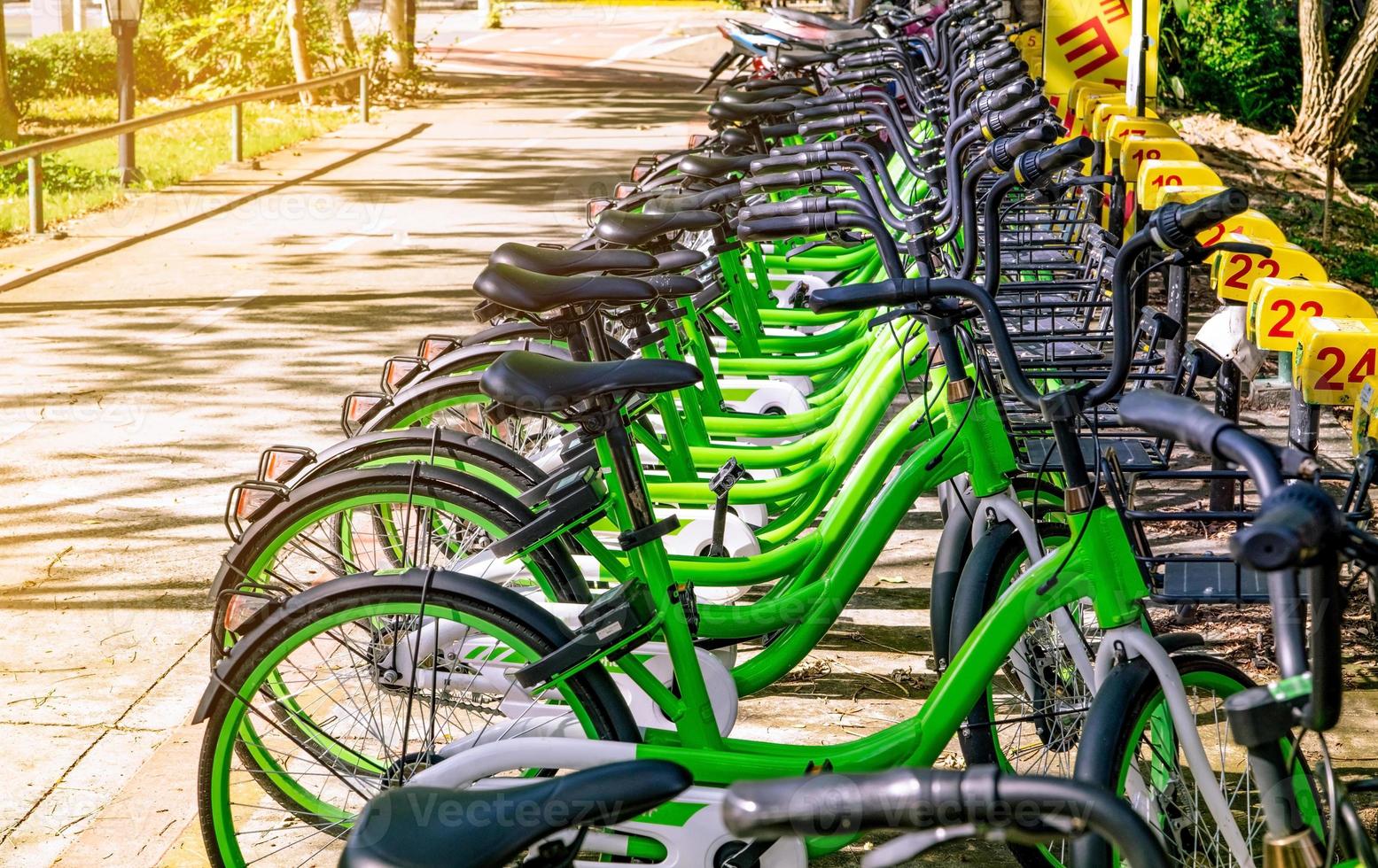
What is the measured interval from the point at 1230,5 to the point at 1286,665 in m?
14.4

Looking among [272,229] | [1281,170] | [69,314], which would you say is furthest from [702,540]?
[1281,170]

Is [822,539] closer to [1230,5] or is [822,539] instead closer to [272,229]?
[272,229]

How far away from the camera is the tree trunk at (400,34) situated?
20.2 metres

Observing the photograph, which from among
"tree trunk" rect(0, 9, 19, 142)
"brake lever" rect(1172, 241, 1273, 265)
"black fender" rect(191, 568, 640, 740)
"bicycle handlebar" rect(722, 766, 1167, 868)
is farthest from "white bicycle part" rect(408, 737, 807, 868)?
"tree trunk" rect(0, 9, 19, 142)

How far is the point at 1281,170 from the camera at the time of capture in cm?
1154

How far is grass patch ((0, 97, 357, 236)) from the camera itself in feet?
37.0

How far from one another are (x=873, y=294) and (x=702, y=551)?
1239 mm

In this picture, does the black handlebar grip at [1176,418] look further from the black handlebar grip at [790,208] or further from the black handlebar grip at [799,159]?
the black handlebar grip at [799,159]

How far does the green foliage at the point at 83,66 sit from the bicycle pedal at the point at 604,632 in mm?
20128

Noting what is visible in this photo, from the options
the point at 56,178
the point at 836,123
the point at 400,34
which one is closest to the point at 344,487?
the point at 836,123

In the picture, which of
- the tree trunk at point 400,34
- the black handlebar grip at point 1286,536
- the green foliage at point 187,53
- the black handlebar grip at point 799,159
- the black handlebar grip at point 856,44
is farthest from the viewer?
the tree trunk at point 400,34

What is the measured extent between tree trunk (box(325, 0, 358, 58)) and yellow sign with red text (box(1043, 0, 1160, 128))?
12862 millimetres

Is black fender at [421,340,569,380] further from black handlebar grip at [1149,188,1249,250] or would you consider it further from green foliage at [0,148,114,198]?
green foliage at [0,148,114,198]

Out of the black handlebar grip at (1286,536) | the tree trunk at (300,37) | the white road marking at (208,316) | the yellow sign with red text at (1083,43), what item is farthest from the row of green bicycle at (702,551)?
the tree trunk at (300,37)
